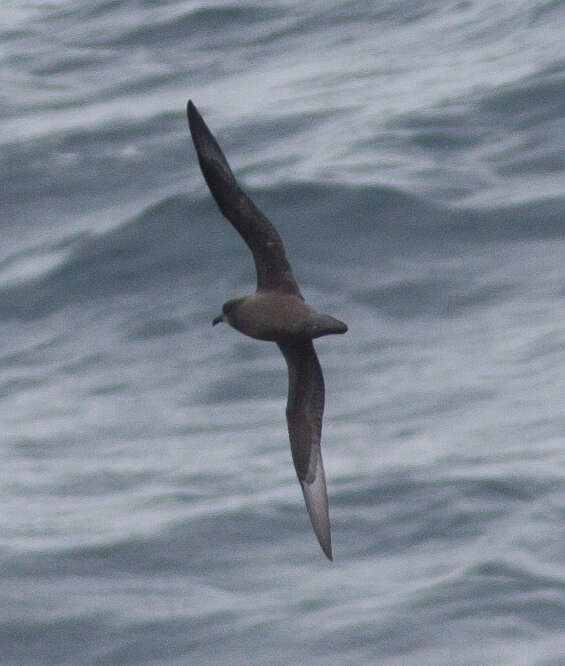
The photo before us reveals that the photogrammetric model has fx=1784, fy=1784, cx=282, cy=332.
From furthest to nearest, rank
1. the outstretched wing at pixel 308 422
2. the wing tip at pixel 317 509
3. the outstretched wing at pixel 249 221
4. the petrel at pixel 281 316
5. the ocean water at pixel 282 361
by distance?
the ocean water at pixel 282 361, the wing tip at pixel 317 509, the outstretched wing at pixel 308 422, the outstretched wing at pixel 249 221, the petrel at pixel 281 316

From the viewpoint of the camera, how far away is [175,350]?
53.1 feet

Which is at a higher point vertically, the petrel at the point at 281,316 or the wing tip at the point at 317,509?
the petrel at the point at 281,316

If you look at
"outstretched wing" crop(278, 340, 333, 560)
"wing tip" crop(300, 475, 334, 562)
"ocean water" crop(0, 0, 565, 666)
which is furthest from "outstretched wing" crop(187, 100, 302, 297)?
"ocean water" crop(0, 0, 565, 666)

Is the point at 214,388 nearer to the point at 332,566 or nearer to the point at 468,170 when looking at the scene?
the point at 332,566

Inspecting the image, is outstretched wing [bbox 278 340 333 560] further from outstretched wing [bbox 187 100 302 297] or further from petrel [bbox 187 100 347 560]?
outstretched wing [bbox 187 100 302 297]

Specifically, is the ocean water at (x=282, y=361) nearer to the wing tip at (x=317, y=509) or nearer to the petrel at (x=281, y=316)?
the wing tip at (x=317, y=509)

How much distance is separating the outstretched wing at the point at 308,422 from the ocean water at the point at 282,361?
6.28 ft

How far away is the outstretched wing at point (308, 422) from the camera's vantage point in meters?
9.81

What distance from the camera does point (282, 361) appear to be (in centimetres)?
1545

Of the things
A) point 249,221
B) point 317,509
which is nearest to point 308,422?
point 317,509

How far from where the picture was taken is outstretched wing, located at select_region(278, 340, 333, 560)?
32.2 feet

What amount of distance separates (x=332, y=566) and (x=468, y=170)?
6408mm

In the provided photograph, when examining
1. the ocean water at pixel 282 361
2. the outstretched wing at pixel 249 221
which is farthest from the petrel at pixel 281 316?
the ocean water at pixel 282 361

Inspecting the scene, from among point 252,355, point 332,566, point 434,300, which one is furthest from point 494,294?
point 332,566
